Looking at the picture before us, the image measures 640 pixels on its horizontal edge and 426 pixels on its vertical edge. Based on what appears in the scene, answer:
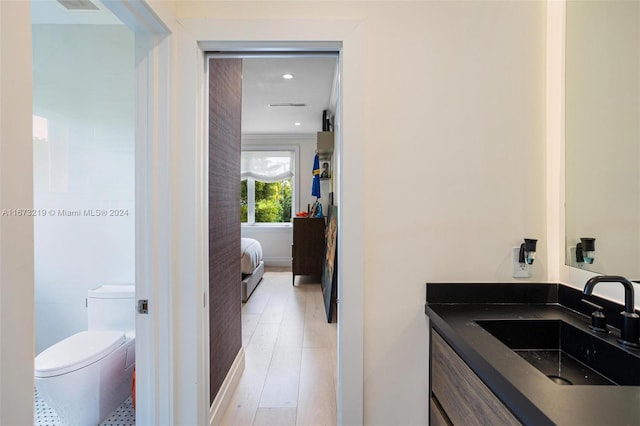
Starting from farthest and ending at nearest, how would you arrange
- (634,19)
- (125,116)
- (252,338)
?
(252,338)
(125,116)
(634,19)

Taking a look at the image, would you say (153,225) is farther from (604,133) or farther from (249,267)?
(249,267)

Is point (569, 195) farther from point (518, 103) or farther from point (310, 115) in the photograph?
point (310, 115)

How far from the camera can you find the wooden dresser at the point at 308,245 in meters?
Answer: 4.82

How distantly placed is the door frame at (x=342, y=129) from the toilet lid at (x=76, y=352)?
80cm

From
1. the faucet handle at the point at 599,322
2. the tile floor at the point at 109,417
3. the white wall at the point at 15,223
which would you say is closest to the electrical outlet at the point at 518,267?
the faucet handle at the point at 599,322

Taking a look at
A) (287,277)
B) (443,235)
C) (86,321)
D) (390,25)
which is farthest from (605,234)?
(287,277)

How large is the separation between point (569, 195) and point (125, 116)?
8.71 ft

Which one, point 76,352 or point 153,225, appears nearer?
point 153,225

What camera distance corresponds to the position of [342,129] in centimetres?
135

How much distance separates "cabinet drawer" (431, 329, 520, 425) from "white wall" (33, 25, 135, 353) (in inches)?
80.4

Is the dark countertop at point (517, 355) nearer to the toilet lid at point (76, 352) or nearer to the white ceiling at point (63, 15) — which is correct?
the toilet lid at point (76, 352)

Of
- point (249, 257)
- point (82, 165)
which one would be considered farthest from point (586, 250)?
point (249, 257)

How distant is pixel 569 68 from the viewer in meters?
1.29

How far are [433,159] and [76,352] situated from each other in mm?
2165
